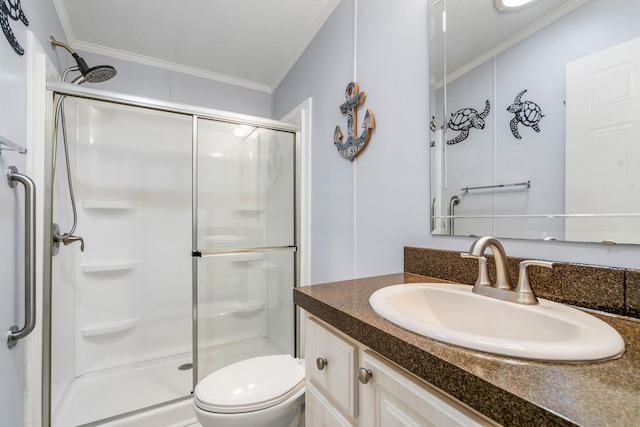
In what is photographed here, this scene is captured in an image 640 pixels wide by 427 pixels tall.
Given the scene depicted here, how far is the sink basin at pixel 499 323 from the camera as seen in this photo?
1.41 ft

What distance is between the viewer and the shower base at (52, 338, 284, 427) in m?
1.53

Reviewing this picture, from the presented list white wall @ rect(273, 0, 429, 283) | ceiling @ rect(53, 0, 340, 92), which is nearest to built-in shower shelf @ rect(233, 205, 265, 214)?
white wall @ rect(273, 0, 429, 283)

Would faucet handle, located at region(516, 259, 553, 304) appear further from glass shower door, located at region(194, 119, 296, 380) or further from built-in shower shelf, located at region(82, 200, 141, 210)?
built-in shower shelf, located at region(82, 200, 141, 210)

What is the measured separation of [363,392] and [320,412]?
0.81 feet

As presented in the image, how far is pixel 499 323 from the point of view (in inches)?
28.1

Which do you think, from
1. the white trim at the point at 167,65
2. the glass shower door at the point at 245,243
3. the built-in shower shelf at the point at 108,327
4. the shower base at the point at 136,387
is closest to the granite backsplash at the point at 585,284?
the glass shower door at the point at 245,243

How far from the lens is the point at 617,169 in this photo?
646 mm

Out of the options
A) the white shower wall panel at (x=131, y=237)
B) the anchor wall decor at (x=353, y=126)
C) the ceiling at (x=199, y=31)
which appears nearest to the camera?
the anchor wall decor at (x=353, y=126)

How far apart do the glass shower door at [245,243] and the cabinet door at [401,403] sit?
1.41m

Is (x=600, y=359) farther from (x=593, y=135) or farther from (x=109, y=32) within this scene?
(x=109, y=32)

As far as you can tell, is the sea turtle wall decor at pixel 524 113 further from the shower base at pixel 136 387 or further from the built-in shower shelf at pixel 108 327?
the built-in shower shelf at pixel 108 327

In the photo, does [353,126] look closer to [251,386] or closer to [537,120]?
[537,120]

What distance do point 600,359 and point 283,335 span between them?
1926 mm

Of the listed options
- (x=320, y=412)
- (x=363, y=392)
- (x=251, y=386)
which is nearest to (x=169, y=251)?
(x=251, y=386)
